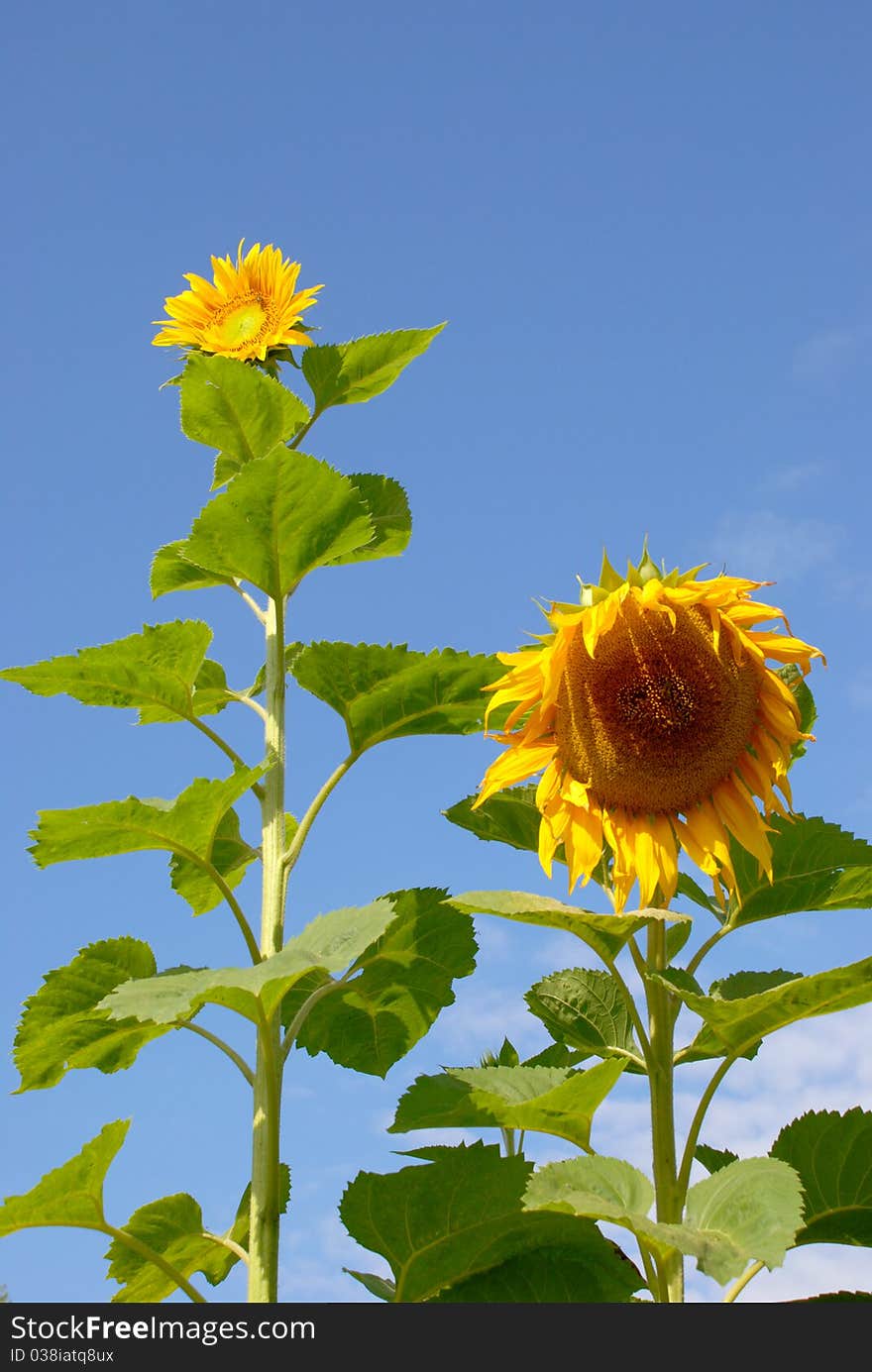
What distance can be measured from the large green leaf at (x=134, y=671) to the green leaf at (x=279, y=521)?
23 cm

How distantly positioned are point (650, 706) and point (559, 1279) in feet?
4.79

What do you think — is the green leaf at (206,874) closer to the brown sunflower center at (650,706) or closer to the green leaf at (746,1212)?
the brown sunflower center at (650,706)

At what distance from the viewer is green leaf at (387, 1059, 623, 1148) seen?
10.9ft

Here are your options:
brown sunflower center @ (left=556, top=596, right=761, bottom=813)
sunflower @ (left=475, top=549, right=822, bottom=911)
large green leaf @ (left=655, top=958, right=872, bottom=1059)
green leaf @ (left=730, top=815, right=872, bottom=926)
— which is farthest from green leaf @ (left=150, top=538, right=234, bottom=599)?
large green leaf @ (left=655, top=958, right=872, bottom=1059)

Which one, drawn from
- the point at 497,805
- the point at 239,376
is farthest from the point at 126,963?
the point at 239,376

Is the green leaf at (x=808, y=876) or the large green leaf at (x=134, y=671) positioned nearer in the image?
the green leaf at (x=808, y=876)

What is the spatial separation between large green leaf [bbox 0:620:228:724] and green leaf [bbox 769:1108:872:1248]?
2051mm

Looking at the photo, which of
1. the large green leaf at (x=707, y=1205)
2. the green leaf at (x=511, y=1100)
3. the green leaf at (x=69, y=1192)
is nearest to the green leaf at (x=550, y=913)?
the green leaf at (x=511, y=1100)

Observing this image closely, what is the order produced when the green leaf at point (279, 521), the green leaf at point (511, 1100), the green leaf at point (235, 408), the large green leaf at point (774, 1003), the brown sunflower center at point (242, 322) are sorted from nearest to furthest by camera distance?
the large green leaf at point (774, 1003) < the green leaf at point (511, 1100) < the green leaf at point (279, 521) < the green leaf at point (235, 408) < the brown sunflower center at point (242, 322)

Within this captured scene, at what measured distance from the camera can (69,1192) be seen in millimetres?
3545

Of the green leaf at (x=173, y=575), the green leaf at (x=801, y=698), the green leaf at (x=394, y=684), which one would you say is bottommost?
the green leaf at (x=801, y=698)

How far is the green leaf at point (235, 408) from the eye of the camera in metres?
4.29

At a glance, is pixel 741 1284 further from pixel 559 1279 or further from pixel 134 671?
pixel 134 671

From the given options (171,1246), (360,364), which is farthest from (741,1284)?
(360,364)
